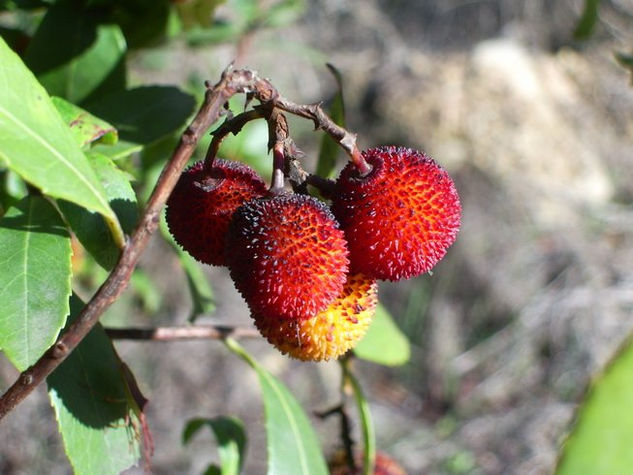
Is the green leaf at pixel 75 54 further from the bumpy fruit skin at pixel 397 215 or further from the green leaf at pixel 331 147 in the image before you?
the bumpy fruit skin at pixel 397 215

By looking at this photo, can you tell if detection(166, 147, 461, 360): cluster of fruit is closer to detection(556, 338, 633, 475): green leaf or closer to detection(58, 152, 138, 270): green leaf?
detection(58, 152, 138, 270): green leaf

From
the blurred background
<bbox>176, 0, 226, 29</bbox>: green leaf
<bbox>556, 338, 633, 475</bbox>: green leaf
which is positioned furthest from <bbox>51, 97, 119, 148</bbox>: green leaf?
the blurred background

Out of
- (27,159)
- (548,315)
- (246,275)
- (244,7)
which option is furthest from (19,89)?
(548,315)

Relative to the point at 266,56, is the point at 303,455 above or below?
above

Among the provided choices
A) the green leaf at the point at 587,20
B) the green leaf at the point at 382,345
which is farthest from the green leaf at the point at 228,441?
the green leaf at the point at 587,20

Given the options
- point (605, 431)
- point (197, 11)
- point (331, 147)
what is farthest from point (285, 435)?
point (605, 431)

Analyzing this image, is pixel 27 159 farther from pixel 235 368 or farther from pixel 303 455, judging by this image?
pixel 235 368
